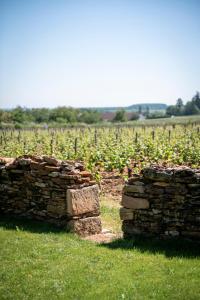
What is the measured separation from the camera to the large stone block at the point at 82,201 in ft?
28.4

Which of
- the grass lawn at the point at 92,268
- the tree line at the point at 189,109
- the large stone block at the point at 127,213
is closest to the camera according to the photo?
the grass lawn at the point at 92,268

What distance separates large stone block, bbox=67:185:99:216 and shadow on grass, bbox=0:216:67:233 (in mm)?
572

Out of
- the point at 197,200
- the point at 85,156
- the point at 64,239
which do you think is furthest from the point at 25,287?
the point at 85,156

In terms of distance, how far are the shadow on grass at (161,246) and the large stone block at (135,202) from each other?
0.70 metres

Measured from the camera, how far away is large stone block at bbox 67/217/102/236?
874cm

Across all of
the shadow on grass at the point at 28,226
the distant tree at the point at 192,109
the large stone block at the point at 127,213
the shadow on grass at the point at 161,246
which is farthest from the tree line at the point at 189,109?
the shadow on grass at the point at 161,246

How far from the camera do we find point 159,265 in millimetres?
6617

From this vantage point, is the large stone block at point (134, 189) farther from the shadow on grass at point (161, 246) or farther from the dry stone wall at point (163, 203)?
the shadow on grass at point (161, 246)

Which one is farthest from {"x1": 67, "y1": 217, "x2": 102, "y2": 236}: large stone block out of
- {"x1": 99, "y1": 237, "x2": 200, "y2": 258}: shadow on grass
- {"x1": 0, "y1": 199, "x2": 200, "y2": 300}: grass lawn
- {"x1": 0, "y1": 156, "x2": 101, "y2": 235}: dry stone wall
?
{"x1": 99, "y1": 237, "x2": 200, "y2": 258}: shadow on grass

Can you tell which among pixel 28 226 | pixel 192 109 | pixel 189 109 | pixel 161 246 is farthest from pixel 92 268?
pixel 189 109

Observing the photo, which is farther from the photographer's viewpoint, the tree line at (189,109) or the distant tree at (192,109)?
the tree line at (189,109)

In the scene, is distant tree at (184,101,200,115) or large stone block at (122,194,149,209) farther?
distant tree at (184,101,200,115)

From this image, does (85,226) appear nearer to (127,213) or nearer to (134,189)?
(127,213)

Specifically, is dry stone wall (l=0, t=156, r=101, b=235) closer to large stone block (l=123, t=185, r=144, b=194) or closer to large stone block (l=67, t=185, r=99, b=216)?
large stone block (l=67, t=185, r=99, b=216)
